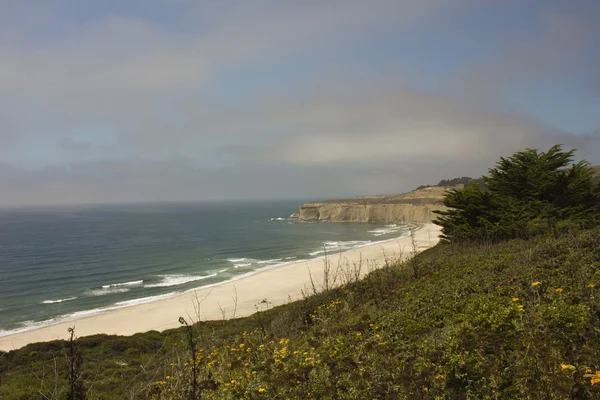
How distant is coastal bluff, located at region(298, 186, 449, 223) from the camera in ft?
323

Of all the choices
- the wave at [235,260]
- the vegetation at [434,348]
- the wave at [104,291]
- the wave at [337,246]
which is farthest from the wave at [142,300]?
the wave at [337,246]

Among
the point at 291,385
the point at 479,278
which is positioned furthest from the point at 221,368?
the point at 479,278

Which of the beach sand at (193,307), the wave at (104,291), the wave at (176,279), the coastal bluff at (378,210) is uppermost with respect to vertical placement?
the coastal bluff at (378,210)

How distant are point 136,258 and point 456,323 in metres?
50.6

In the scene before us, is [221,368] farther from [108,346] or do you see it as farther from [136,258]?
[136,258]

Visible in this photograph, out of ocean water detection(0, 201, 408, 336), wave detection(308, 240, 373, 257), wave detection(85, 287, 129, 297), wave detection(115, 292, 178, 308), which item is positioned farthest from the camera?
wave detection(308, 240, 373, 257)

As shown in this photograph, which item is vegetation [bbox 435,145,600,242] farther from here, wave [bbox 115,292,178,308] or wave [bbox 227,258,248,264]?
wave [bbox 227,258,248,264]

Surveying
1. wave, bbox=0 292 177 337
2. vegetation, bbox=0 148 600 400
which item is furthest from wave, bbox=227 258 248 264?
vegetation, bbox=0 148 600 400

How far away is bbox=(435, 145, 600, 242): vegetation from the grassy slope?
8.24 metres

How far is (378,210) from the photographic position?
10775 centimetres

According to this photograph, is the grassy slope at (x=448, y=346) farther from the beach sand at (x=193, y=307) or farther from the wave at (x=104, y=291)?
the wave at (x=104, y=291)

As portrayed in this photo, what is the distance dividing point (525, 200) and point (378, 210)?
8891 cm

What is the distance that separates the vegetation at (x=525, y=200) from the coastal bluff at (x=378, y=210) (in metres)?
74.7

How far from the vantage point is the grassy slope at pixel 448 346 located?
4113 mm
